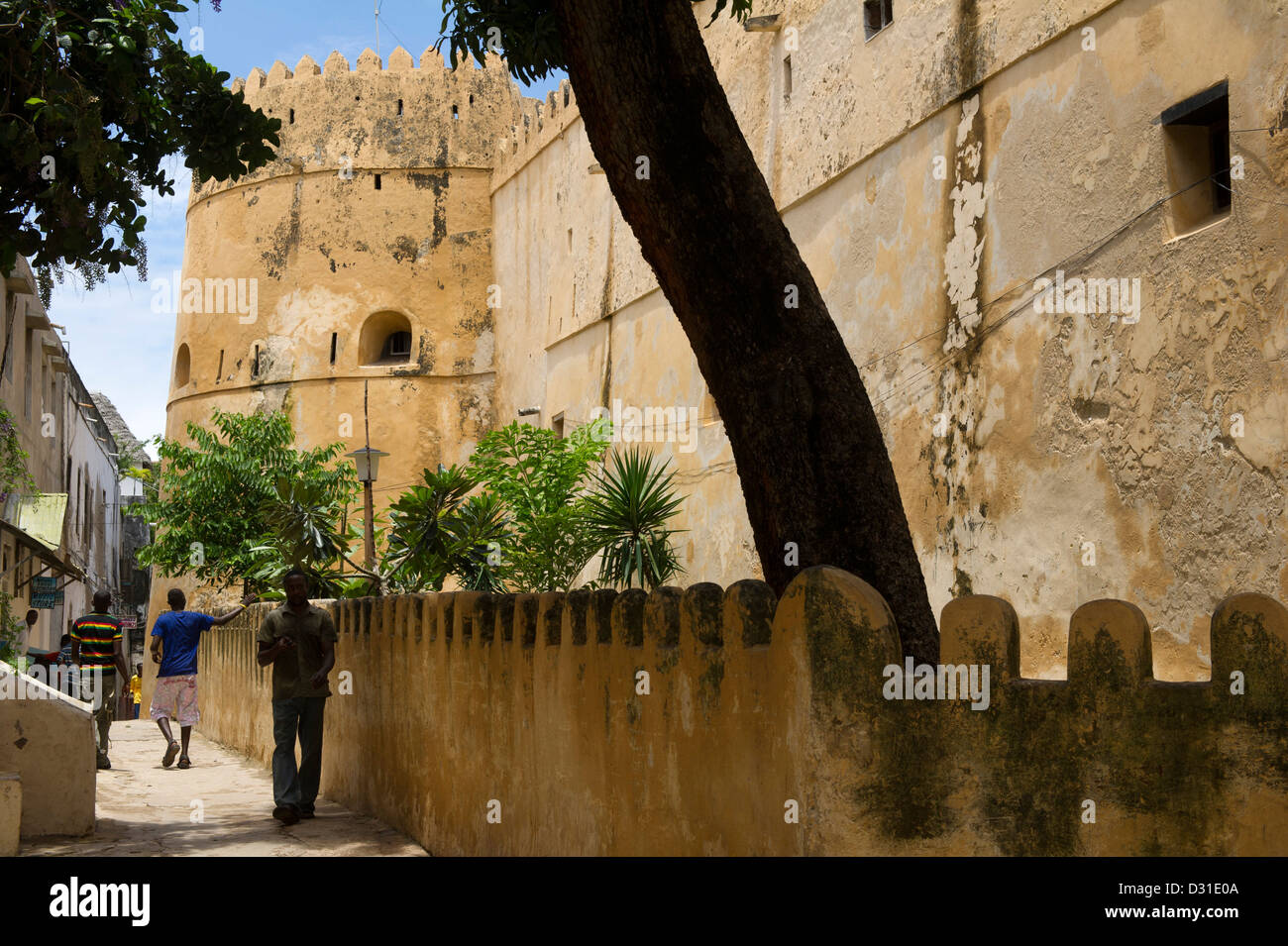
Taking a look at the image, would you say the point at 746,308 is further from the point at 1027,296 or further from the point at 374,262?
the point at 374,262

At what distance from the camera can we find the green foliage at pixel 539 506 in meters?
13.4

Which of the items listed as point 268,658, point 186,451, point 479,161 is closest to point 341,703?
point 268,658

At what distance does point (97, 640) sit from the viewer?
11.8m

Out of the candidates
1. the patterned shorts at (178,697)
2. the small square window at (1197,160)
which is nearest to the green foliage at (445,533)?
the patterned shorts at (178,697)

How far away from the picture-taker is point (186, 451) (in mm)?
20656

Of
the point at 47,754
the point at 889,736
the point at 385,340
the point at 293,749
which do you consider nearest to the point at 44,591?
the point at 385,340

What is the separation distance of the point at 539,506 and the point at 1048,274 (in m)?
6.16

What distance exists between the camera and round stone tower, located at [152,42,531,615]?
24609mm

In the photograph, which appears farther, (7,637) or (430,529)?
(430,529)

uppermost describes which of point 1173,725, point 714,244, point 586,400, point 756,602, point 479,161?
point 479,161

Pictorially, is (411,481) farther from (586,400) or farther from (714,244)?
(714,244)

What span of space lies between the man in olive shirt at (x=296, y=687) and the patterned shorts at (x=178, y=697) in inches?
130

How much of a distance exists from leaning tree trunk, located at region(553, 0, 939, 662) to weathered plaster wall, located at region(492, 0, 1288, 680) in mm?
3384
